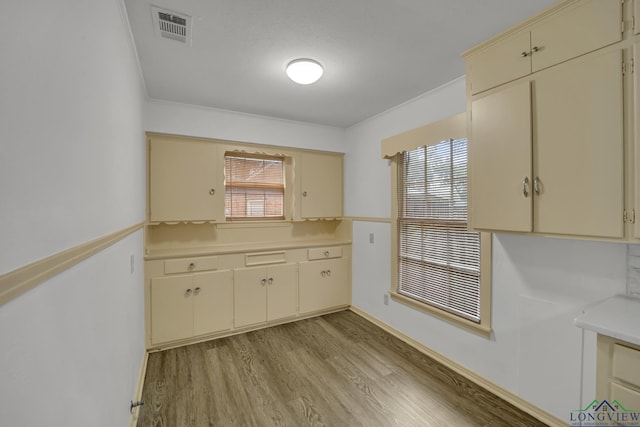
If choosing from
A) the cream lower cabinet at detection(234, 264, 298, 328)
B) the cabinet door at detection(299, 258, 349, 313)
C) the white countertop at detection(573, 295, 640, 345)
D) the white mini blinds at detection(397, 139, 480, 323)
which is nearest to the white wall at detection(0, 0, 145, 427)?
the cream lower cabinet at detection(234, 264, 298, 328)

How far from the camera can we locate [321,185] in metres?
3.72

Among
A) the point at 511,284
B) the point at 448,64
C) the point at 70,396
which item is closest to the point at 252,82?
the point at 448,64

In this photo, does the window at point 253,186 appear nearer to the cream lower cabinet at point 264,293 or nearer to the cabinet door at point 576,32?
the cream lower cabinet at point 264,293

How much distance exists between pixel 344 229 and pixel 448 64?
2.33 meters

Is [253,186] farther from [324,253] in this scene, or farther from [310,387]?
[310,387]

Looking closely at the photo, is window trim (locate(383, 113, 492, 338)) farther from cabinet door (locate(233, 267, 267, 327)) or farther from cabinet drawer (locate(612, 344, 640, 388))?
cabinet door (locate(233, 267, 267, 327))

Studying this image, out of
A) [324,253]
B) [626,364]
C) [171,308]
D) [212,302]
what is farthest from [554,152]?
[171,308]

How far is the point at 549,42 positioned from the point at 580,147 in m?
0.60

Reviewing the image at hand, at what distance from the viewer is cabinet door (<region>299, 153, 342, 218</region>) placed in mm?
3611

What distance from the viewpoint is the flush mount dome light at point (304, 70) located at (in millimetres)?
2033

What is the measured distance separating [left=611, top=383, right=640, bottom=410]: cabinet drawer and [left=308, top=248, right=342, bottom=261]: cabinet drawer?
8.81ft

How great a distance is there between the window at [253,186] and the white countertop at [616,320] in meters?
3.08

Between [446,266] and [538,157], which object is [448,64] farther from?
[446,266]

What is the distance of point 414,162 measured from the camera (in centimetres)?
278
